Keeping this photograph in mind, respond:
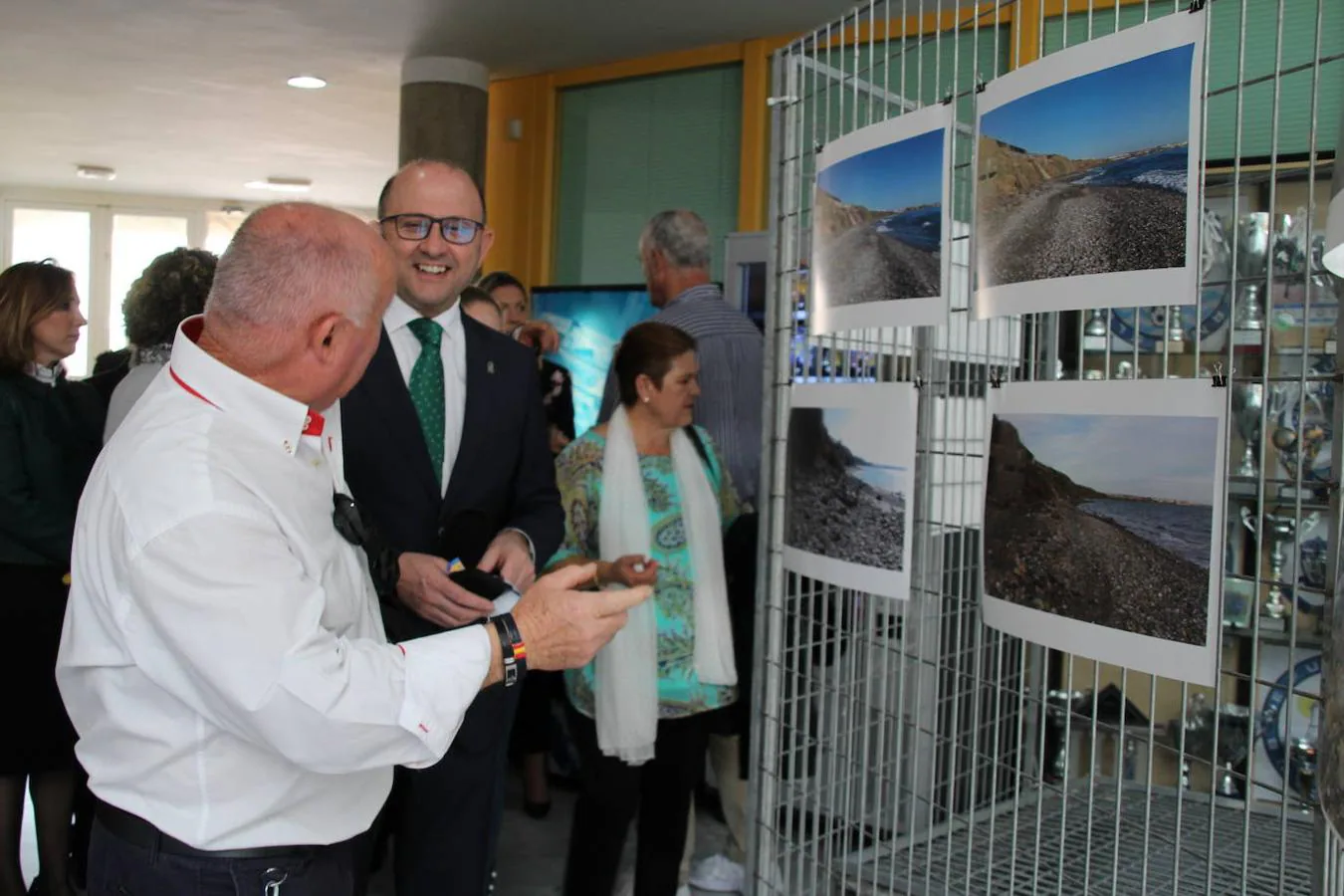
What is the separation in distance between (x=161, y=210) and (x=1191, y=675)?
49.2ft

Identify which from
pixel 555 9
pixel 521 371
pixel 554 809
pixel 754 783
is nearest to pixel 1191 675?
pixel 754 783

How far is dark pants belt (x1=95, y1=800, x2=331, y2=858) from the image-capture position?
138cm

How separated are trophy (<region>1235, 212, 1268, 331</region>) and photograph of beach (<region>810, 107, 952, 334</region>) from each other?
4.27 ft

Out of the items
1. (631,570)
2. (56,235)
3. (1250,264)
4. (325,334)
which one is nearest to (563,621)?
(325,334)

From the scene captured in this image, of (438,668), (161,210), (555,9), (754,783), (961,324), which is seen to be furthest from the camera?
(161,210)

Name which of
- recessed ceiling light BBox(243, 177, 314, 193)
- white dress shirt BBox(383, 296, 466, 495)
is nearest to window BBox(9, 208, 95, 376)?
recessed ceiling light BBox(243, 177, 314, 193)

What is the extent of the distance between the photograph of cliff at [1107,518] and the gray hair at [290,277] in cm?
89

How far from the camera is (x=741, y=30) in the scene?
6.23 m

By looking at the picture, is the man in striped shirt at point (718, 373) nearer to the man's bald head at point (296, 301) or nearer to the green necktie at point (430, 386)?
the green necktie at point (430, 386)

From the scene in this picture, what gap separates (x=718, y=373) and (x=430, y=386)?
136cm

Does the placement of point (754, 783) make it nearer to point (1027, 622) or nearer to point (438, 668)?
point (1027, 622)

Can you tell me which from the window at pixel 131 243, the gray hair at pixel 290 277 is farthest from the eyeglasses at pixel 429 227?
the window at pixel 131 243

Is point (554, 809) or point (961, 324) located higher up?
point (961, 324)

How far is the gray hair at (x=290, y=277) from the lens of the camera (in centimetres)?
136
